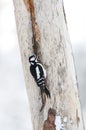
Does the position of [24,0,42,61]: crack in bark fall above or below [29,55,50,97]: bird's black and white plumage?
above

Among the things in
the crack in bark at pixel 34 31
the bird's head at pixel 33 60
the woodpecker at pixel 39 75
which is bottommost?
the woodpecker at pixel 39 75

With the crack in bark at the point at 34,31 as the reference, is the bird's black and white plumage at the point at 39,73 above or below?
below

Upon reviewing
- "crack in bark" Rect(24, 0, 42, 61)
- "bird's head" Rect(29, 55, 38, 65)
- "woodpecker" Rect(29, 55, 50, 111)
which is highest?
"crack in bark" Rect(24, 0, 42, 61)

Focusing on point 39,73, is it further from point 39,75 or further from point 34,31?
point 34,31

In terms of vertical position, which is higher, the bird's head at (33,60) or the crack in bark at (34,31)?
the crack in bark at (34,31)

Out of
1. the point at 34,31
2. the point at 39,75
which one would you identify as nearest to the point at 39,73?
the point at 39,75
